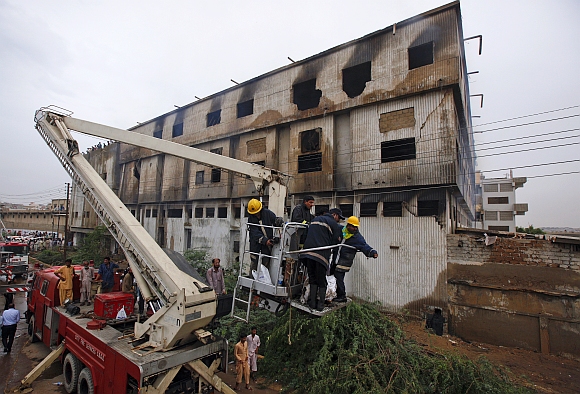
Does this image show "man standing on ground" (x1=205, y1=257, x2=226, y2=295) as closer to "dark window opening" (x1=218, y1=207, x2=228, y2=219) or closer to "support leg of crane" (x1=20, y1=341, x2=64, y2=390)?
"support leg of crane" (x1=20, y1=341, x2=64, y2=390)

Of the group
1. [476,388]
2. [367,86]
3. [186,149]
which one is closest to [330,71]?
[367,86]

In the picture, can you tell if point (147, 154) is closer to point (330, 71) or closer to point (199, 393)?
point (330, 71)

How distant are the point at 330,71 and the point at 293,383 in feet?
45.3

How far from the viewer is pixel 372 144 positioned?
43.4ft

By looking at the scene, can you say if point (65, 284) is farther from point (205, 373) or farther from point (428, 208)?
point (428, 208)

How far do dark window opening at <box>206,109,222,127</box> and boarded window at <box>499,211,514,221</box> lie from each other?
3987cm

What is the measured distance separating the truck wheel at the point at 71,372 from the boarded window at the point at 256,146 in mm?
13150

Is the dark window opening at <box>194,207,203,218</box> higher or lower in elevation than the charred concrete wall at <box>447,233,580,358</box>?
higher

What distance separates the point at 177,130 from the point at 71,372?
1959cm

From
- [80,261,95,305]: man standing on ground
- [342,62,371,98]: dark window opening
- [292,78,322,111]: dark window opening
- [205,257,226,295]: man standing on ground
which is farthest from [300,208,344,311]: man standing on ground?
[292,78,322,111]: dark window opening

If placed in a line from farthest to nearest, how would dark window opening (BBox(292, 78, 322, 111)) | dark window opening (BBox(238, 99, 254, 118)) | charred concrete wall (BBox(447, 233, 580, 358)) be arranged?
dark window opening (BBox(238, 99, 254, 118)) → dark window opening (BBox(292, 78, 322, 111)) → charred concrete wall (BBox(447, 233, 580, 358))

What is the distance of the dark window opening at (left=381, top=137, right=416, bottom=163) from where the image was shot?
12383 millimetres

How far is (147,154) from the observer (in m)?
25.3

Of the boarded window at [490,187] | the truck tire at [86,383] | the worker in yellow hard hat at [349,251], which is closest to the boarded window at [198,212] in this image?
the truck tire at [86,383]
